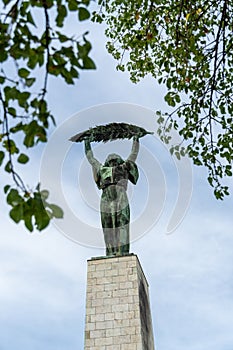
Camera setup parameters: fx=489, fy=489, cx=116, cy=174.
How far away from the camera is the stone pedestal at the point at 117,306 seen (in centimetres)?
968

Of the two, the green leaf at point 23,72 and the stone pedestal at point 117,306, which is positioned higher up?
the stone pedestal at point 117,306

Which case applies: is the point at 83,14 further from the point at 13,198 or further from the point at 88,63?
the point at 13,198

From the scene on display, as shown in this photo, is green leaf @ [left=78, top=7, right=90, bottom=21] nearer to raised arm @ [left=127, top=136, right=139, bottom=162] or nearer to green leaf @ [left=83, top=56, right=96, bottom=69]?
green leaf @ [left=83, top=56, right=96, bottom=69]

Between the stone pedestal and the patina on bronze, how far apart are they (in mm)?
509

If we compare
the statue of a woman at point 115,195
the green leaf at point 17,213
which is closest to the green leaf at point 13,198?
the green leaf at point 17,213

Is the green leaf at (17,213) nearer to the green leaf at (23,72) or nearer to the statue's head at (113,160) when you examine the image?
the green leaf at (23,72)

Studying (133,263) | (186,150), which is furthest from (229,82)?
(133,263)

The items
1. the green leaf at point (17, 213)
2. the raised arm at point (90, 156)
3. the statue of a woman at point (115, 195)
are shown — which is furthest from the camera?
the raised arm at point (90, 156)

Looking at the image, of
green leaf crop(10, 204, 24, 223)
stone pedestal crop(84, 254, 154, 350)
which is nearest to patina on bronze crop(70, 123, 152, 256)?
stone pedestal crop(84, 254, 154, 350)

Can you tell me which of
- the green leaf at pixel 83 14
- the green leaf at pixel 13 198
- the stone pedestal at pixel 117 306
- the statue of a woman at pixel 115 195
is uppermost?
the statue of a woman at pixel 115 195

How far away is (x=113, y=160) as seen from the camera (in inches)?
472

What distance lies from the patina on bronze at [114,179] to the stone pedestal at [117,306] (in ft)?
1.67

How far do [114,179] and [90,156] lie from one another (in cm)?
103

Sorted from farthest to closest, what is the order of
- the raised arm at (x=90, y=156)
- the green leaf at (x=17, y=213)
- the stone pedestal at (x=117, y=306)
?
the raised arm at (x=90, y=156), the stone pedestal at (x=117, y=306), the green leaf at (x=17, y=213)
